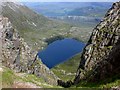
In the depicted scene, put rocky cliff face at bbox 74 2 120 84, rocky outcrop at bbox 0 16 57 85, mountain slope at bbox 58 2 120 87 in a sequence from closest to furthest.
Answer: rocky outcrop at bbox 0 16 57 85, mountain slope at bbox 58 2 120 87, rocky cliff face at bbox 74 2 120 84

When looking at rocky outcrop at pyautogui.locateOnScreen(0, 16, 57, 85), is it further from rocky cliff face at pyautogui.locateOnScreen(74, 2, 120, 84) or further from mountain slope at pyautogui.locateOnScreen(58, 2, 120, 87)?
rocky cliff face at pyautogui.locateOnScreen(74, 2, 120, 84)

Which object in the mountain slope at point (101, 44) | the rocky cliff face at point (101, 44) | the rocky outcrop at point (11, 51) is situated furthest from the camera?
the rocky cliff face at point (101, 44)

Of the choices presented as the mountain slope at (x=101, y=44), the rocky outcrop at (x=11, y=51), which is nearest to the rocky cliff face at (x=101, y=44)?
the mountain slope at (x=101, y=44)

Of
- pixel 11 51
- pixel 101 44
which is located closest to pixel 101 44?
pixel 101 44

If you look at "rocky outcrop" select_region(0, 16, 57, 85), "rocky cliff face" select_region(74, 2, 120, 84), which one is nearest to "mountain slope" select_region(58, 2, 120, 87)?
"rocky cliff face" select_region(74, 2, 120, 84)

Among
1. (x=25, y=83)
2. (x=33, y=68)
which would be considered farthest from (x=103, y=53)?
(x=25, y=83)

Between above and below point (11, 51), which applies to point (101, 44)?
below

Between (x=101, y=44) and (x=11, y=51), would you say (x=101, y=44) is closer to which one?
(x=101, y=44)

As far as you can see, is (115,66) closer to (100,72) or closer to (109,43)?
(100,72)

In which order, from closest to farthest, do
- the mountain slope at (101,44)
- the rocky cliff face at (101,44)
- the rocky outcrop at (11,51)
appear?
the rocky outcrop at (11,51) → the mountain slope at (101,44) → the rocky cliff face at (101,44)

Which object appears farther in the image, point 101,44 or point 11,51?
point 101,44

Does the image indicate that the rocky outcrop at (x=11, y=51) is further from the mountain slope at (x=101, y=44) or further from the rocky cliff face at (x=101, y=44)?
the rocky cliff face at (x=101, y=44)
